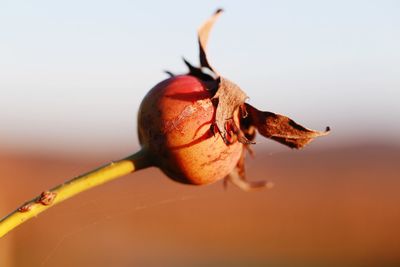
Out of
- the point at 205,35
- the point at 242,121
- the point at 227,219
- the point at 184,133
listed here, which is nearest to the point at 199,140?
the point at 184,133

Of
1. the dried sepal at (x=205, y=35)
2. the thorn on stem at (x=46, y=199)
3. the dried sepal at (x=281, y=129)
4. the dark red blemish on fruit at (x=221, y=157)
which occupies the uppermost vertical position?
the dried sepal at (x=205, y=35)

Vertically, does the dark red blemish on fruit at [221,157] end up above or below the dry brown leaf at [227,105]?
below

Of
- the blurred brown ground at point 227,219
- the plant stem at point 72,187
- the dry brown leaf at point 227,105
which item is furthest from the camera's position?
the blurred brown ground at point 227,219

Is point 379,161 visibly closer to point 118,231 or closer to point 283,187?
point 283,187

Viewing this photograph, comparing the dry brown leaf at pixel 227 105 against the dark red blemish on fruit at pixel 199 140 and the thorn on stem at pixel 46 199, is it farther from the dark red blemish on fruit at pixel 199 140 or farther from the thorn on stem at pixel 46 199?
the thorn on stem at pixel 46 199

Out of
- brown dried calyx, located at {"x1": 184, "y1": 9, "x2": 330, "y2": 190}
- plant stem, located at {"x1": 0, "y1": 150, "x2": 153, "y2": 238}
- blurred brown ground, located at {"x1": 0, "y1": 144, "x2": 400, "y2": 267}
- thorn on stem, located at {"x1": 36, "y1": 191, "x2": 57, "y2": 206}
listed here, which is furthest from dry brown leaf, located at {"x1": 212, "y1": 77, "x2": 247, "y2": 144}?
blurred brown ground, located at {"x1": 0, "y1": 144, "x2": 400, "y2": 267}

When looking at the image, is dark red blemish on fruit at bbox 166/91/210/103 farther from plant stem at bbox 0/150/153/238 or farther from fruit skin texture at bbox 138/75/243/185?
plant stem at bbox 0/150/153/238

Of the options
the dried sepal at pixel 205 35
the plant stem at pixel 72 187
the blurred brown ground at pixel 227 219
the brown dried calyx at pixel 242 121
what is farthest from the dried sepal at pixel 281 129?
the blurred brown ground at pixel 227 219
